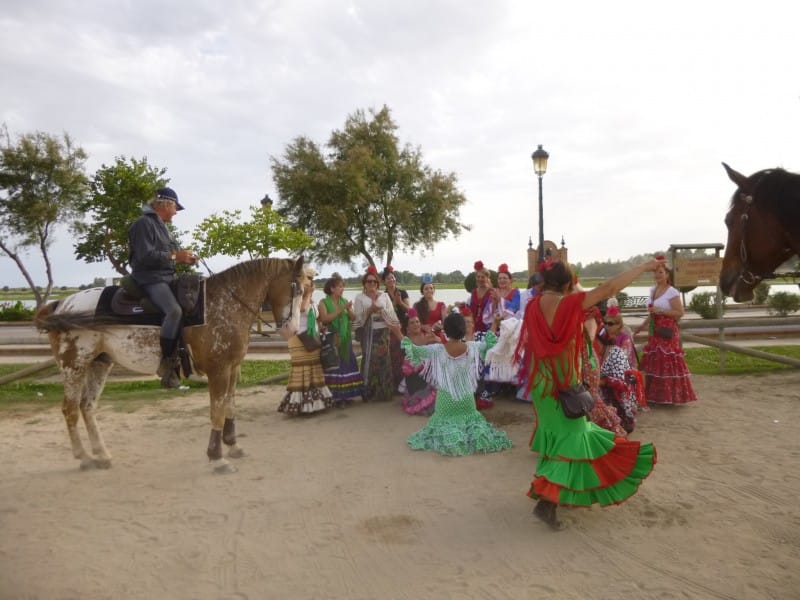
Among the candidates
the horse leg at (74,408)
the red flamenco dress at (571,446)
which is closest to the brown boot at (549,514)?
the red flamenco dress at (571,446)

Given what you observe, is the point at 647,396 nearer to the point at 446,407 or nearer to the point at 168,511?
the point at 446,407

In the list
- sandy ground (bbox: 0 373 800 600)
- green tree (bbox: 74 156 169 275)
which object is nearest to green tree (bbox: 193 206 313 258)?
green tree (bbox: 74 156 169 275)

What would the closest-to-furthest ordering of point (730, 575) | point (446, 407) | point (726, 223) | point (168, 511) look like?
point (730, 575) → point (726, 223) → point (168, 511) → point (446, 407)

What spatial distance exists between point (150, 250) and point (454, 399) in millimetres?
3667

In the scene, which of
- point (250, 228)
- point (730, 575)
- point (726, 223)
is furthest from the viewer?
point (250, 228)

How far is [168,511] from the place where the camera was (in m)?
4.36

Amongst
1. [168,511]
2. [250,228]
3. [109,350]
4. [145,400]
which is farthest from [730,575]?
[250,228]

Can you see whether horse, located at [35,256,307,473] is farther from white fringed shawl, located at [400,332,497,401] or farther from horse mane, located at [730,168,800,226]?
horse mane, located at [730,168,800,226]

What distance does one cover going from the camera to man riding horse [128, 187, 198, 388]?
4.99 m

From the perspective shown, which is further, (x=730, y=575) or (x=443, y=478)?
(x=443, y=478)

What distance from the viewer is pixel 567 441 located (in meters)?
3.71

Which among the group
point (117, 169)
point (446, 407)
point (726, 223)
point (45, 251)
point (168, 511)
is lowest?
point (168, 511)

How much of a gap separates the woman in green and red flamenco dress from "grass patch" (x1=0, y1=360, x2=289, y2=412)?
23.2 feet

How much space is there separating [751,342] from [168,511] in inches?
564
